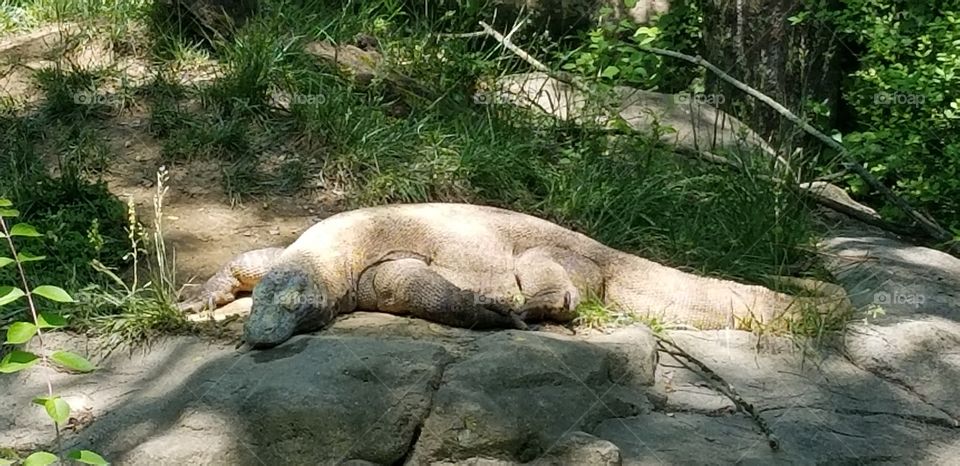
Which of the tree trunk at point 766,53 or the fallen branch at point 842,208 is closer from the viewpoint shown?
the fallen branch at point 842,208

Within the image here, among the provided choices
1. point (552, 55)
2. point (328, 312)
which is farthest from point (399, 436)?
point (552, 55)

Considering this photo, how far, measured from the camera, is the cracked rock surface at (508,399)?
3805 millimetres

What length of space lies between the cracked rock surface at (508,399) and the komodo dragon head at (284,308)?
0.22 feet

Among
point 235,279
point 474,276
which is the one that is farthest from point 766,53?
point 235,279

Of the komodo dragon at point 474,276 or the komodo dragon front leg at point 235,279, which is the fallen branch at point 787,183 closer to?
the komodo dragon at point 474,276

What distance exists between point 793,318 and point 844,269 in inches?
34.6

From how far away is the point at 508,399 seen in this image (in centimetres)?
394

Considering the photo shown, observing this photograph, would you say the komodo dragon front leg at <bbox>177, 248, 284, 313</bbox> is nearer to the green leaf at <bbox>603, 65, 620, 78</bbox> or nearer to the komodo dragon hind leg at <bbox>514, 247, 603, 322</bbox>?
the komodo dragon hind leg at <bbox>514, 247, 603, 322</bbox>

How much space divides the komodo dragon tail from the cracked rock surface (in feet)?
0.53

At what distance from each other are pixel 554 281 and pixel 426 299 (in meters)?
0.67

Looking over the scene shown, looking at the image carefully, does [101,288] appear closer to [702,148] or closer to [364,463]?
[364,463]

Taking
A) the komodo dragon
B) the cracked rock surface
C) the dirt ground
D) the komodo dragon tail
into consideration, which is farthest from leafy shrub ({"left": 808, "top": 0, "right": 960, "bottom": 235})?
the dirt ground

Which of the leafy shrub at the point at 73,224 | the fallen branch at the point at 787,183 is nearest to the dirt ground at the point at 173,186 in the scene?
the leafy shrub at the point at 73,224

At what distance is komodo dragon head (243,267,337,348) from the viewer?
4.36 m
